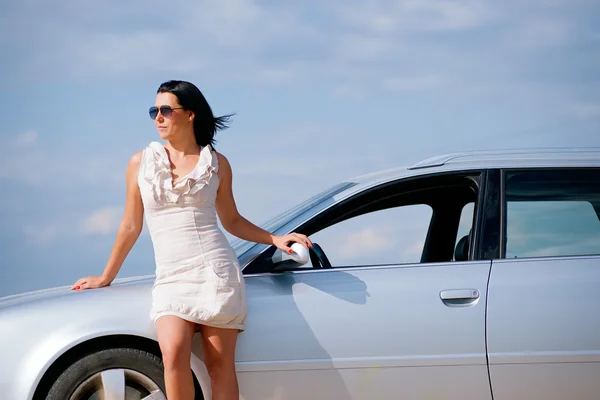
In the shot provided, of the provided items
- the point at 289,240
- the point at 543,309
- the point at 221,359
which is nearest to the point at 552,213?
the point at 543,309

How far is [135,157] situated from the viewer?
384 centimetres

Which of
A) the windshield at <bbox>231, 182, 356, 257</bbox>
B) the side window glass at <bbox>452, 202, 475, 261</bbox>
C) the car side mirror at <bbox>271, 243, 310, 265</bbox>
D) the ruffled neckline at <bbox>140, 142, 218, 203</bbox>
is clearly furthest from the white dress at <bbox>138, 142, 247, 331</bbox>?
the side window glass at <bbox>452, 202, 475, 261</bbox>

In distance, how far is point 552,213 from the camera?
426 centimetres

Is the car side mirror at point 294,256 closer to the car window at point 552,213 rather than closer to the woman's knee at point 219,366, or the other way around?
the woman's knee at point 219,366

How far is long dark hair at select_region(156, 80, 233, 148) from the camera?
12.6 feet

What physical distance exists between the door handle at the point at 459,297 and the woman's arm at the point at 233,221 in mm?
746

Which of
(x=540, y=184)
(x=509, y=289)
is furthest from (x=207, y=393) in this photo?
(x=540, y=184)

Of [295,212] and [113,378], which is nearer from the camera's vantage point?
[113,378]

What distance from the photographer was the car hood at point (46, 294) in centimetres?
400

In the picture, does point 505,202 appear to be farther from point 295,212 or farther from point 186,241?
point 186,241

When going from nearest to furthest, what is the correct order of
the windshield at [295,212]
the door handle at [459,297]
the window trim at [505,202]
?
the door handle at [459,297], the window trim at [505,202], the windshield at [295,212]

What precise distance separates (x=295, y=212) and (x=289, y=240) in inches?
20.3

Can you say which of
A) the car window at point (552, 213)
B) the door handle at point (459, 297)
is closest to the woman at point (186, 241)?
the door handle at point (459, 297)

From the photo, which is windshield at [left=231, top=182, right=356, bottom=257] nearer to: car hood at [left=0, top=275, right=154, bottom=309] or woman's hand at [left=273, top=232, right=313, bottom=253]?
woman's hand at [left=273, top=232, right=313, bottom=253]
